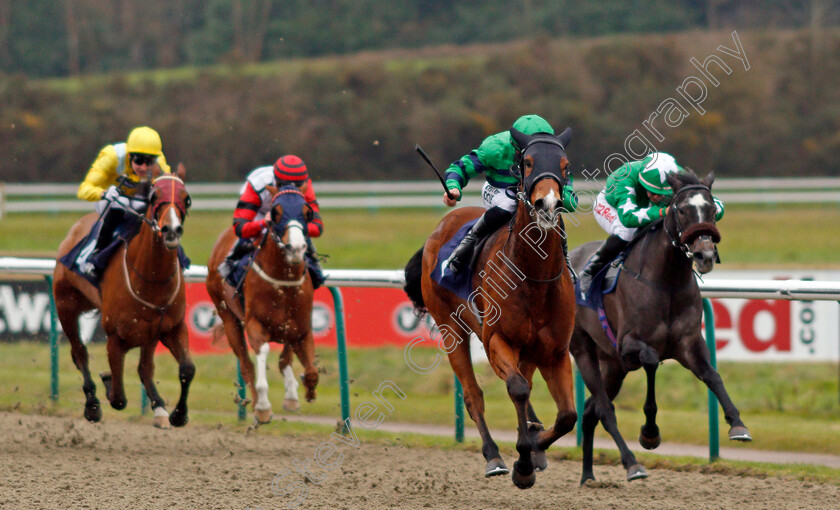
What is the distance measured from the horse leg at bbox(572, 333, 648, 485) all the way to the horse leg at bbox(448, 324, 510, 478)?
23.1 inches

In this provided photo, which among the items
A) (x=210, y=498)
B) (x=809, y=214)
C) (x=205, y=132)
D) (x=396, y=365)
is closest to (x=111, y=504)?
(x=210, y=498)

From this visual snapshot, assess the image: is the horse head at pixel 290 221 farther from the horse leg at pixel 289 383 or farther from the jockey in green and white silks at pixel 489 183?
the jockey in green and white silks at pixel 489 183

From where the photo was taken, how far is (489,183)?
5.83m

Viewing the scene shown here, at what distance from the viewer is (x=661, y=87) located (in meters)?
28.4

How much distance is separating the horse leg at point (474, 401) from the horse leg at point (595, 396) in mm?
587

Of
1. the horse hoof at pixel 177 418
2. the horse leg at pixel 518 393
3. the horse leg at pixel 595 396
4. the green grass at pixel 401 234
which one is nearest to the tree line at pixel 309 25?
the green grass at pixel 401 234

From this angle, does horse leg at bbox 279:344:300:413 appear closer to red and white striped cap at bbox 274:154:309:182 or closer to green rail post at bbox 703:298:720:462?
red and white striped cap at bbox 274:154:309:182

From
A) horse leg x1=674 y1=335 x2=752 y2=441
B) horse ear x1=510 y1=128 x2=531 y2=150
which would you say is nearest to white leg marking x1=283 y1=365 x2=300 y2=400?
horse leg x1=674 y1=335 x2=752 y2=441

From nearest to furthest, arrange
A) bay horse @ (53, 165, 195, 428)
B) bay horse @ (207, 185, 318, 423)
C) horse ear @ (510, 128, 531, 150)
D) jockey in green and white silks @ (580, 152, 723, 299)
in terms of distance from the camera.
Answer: horse ear @ (510, 128, 531, 150)
jockey in green and white silks @ (580, 152, 723, 299)
bay horse @ (53, 165, 195, 428)
bay horse @ (207, 185, 318, 423)

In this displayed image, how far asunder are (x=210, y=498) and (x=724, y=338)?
18.6 ft

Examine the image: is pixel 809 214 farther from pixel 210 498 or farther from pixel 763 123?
pixel 210 498

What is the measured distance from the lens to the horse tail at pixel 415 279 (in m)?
6.53

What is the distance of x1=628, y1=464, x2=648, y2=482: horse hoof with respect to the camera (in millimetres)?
5364

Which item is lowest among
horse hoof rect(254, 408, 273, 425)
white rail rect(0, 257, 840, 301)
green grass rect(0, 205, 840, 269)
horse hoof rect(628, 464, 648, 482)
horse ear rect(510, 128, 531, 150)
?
horse hoof rect(628, 464, 648, 482)
